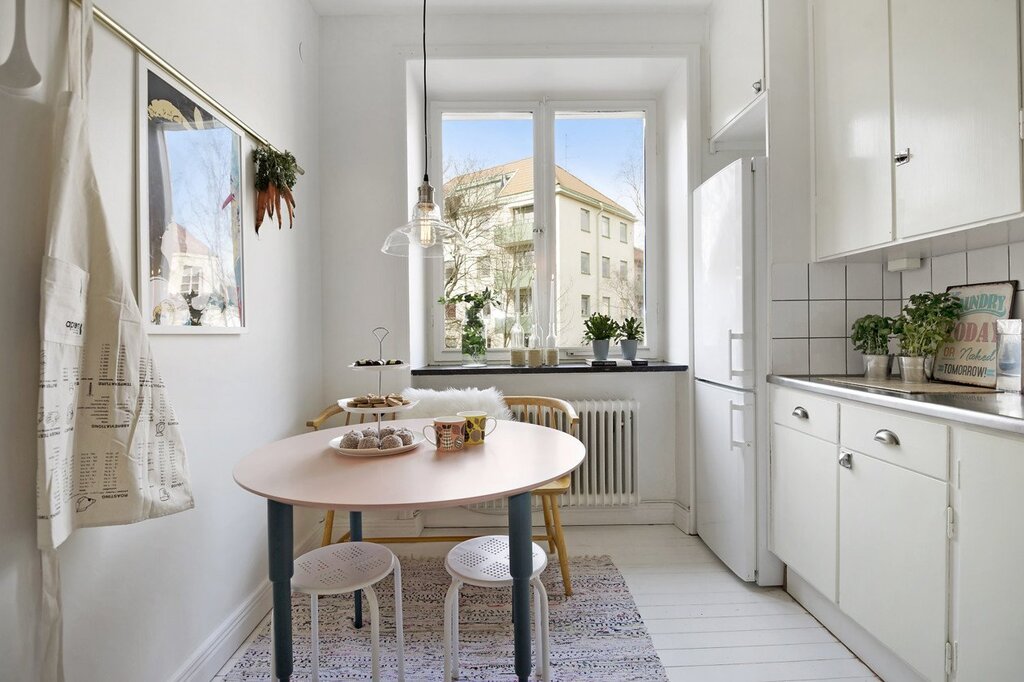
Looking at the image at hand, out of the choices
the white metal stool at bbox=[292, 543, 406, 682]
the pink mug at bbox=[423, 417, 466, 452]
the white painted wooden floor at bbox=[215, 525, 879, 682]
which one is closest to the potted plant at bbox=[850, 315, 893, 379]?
the white painted wooden floor at bbox=[215, 525, 879, 682]

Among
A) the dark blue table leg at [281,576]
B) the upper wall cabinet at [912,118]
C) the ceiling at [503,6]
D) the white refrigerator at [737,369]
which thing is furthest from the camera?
the ceiling at [503,6]

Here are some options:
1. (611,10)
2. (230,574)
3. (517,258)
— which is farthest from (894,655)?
(611,10)

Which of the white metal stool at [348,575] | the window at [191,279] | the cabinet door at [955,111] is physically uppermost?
the cabinet door at [955,111]

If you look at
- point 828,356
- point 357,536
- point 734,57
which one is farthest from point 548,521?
point 734,57

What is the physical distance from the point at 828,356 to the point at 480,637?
1.88 metres

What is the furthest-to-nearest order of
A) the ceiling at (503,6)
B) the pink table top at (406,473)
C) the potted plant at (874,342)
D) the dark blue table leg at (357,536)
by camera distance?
the ceiling at (503,6) → the potted plant at (874,342) → the dark blue table leg at (357,536) → the pink table top at (406,473)

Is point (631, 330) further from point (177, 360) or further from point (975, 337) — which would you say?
point (177, 360)

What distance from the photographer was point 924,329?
187cm

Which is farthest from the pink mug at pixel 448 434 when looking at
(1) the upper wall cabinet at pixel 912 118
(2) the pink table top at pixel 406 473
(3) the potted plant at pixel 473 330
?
(1) the upper wall cabinet at pixel 912 118

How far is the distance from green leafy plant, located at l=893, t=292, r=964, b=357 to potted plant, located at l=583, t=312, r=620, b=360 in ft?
4.34

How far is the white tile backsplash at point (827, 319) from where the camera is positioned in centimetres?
217

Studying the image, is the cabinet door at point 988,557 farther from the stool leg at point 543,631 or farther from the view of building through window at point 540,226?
the view of building through window at point 540,226

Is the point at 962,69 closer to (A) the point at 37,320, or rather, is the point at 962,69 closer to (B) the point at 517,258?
(B) the point at 517,258

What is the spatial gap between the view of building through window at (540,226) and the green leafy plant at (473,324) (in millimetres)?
116
